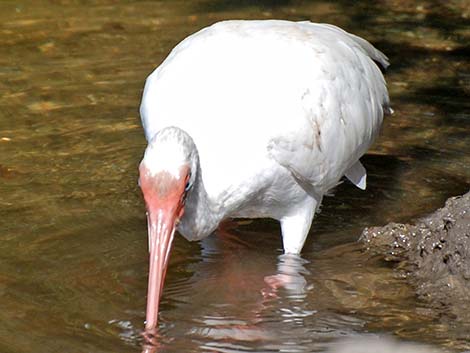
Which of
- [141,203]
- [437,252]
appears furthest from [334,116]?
[141,203]

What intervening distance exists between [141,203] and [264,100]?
1412 mm

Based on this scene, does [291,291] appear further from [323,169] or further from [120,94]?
[120,94]

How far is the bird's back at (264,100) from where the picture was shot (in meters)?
5.76

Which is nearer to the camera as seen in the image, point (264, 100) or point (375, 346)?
point (375, 346)

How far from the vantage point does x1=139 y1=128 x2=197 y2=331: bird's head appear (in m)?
5.08

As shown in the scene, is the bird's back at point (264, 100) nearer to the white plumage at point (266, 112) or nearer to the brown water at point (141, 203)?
the white plumage at point (266, 112)

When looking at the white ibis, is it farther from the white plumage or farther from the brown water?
the brown water

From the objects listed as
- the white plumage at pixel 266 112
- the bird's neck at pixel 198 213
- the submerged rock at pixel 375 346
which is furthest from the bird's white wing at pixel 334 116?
the submerged rock at pixel 375 346

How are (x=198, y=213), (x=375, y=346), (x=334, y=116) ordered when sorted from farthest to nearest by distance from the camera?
(x=334, y=116) < (x=198, y=213) < (x=375, y=346)

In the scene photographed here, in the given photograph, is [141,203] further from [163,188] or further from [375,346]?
[375,346]

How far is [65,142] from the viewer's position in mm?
7711

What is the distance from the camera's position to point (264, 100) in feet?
19.3

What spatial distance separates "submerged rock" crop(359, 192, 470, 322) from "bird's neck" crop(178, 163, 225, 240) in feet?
3.62

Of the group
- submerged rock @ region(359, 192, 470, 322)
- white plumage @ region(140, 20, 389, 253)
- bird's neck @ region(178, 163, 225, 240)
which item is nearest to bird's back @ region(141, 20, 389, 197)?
white plumage @ region(140, 20, 389, 253)
